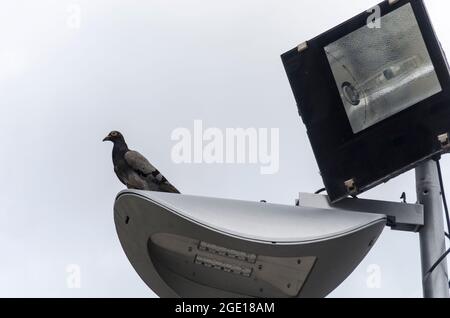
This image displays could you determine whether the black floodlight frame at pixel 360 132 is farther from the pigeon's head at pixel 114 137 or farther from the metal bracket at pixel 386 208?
the pigeon's head at pixel 114 137

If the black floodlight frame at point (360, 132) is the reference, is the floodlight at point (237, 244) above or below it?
below

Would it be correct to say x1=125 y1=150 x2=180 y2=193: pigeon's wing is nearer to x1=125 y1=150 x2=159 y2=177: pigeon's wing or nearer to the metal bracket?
x1=125 y1=150 x2=159 y2=177: pigeon's wing

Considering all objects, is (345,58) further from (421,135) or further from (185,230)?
(185,230)

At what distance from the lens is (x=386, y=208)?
608cm

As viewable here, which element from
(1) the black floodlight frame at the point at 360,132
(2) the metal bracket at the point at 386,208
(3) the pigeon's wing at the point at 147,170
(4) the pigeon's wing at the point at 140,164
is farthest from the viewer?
(4) the pigeon's wing at the point at 140,164

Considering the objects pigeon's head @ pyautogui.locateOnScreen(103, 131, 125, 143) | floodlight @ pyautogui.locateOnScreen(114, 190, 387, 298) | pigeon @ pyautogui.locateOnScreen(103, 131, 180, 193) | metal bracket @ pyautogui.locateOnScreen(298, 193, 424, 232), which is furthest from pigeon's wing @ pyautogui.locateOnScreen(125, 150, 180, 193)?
metal bracket @ pyautogui.locateOnScreen(298, 193, 424, 232)

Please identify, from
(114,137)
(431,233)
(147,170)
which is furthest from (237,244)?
(114,137)

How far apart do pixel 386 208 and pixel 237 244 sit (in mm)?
941

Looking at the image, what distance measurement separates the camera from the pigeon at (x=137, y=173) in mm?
6652

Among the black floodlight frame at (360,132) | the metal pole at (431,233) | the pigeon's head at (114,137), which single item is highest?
the pigeon's head at (114,137)

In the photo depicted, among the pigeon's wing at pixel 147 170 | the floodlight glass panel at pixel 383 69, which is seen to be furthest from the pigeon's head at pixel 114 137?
the floodlight glass panel at pixel 383 69

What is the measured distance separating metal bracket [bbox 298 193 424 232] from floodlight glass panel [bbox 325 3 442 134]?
37cm

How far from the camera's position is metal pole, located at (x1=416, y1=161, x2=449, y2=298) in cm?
582

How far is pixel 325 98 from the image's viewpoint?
6.20 m
